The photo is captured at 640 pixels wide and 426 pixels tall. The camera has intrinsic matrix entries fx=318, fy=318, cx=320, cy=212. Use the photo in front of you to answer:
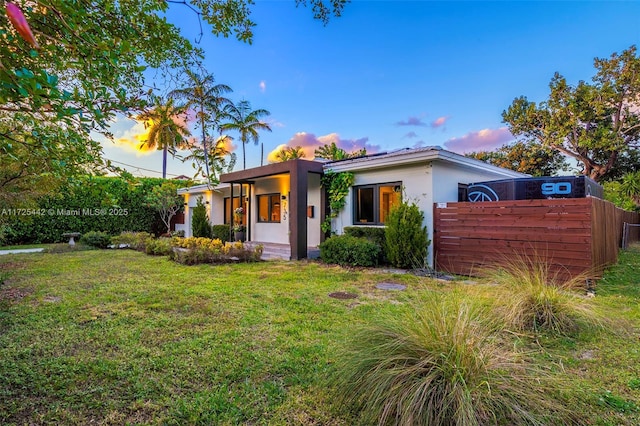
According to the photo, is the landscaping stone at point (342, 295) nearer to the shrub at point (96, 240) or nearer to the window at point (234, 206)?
the window at point (234, 206)

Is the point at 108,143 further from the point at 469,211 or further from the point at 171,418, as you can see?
the point at 469,211

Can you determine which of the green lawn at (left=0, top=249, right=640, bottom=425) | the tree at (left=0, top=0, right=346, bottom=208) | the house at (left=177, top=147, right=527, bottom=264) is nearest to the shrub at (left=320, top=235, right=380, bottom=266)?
the house at (left=177, top=147, right=527, bottom=264)

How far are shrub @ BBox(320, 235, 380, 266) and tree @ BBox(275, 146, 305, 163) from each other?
1851 cm

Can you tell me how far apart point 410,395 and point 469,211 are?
658 cm

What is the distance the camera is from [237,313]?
4.61 m

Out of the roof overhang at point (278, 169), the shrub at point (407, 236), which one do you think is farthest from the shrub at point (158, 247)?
the shrub at point (407, 236)

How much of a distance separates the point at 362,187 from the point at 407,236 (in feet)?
8.20

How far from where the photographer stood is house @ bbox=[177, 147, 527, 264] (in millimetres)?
8461

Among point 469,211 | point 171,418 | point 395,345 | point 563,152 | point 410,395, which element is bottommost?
point 171,418

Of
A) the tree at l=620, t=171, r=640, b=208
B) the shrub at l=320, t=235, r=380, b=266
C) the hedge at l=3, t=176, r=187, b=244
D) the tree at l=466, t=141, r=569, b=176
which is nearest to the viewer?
the shrub at l=320, t=235, r=380, b=266

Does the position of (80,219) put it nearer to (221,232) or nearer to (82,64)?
(221,232)

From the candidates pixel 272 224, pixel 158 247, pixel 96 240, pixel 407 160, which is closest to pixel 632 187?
pixel 407 160

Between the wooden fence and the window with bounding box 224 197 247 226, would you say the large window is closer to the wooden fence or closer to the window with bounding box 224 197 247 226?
the wooden fence

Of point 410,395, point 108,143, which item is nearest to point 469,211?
point 410,395
